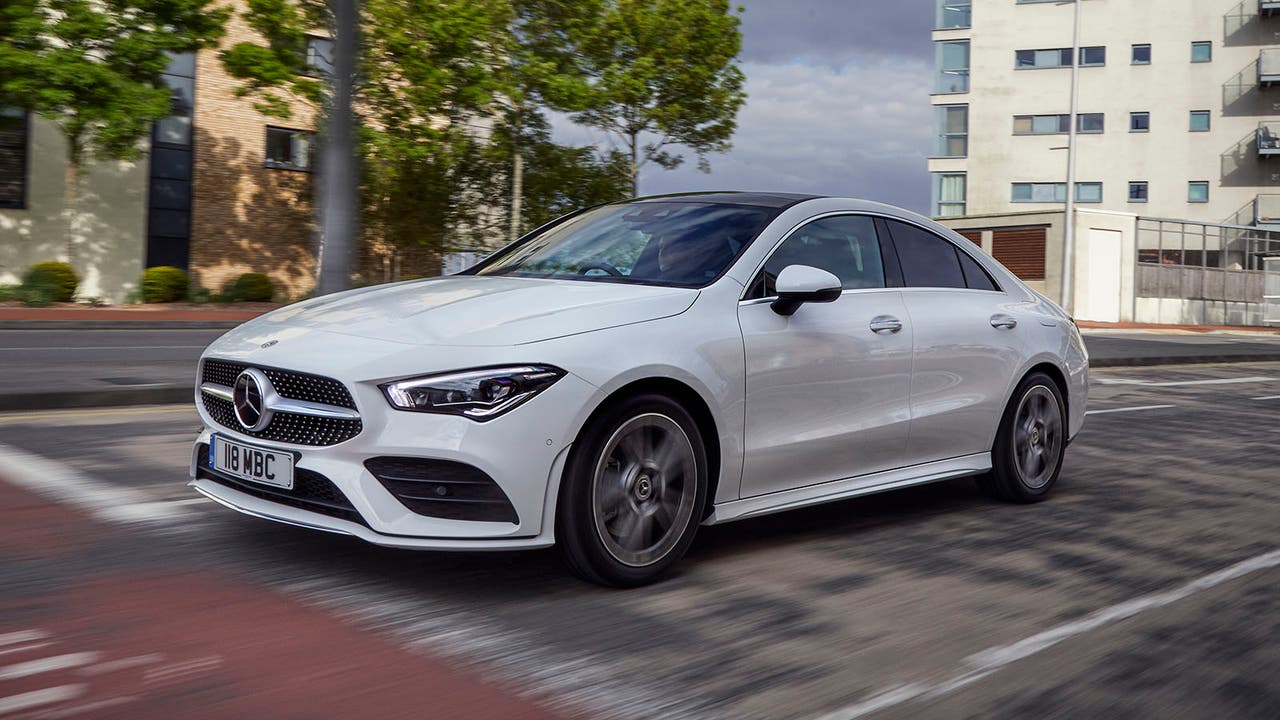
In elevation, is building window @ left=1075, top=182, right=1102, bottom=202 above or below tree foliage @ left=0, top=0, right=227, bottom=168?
above

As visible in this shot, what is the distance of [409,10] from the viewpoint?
28625 mm

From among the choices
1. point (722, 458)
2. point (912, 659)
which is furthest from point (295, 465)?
point (912, 659)

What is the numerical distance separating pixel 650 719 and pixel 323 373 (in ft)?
5.39

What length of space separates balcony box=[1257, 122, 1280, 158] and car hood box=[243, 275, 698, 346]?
61824mm

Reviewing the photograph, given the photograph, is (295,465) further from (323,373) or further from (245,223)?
(245,223)

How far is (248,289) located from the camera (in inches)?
1187

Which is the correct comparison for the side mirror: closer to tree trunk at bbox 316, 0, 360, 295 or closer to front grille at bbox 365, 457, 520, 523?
front grille at bbox 365, 457, 520, 523

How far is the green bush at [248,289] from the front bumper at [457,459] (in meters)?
27.1

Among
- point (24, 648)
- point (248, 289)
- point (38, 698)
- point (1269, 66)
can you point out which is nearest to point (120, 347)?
point (24, 648)

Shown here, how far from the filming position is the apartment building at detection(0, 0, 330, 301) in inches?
1159

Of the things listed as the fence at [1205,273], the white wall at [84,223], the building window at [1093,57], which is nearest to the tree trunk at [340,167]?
the white wall at [84,223]

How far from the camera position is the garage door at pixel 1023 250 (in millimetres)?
41938

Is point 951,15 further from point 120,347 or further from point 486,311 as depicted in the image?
point 486,311

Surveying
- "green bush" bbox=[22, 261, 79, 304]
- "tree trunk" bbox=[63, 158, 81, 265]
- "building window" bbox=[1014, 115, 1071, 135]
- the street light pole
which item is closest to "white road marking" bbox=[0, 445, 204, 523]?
"green bush" bbox=[22, 261, 79, 304]
